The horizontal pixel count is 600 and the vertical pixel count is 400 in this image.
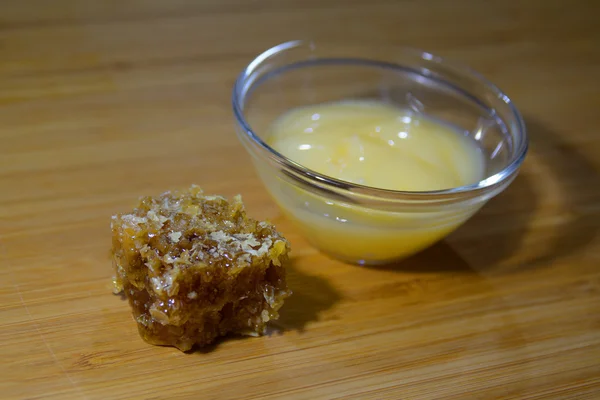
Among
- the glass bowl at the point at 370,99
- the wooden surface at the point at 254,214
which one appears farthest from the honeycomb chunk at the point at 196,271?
the glass bowl at the point at 370,99

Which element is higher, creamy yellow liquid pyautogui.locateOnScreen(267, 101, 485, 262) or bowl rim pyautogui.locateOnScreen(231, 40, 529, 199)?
bowl rim pyautogui.locateOnScreen(231, 40, 529, 199)

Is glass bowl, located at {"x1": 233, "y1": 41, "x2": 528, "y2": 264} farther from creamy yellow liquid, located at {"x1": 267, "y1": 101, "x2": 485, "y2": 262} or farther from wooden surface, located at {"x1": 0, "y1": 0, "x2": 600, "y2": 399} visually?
wooden surface, located at {"x1": 0, "y1": 0, "x2": 600, "y2": 399}

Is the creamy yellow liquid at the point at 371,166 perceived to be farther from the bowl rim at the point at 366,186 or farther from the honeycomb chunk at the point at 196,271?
the honeycomb chunk at the point at 196,271

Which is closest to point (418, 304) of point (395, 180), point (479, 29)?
point (395, 180)

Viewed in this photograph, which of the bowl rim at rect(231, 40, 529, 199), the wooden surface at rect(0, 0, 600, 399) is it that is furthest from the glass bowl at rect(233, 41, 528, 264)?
the wooden surface at rect(0, 0, 600, 399)

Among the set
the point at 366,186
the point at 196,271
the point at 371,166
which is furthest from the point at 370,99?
the point at 196,271

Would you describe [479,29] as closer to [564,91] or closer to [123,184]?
[564,91]
